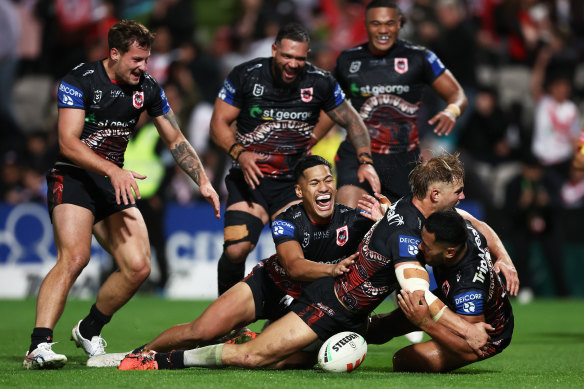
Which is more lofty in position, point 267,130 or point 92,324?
point 267,130

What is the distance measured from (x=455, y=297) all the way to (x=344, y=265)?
81 cm

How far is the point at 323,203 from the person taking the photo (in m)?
7.23

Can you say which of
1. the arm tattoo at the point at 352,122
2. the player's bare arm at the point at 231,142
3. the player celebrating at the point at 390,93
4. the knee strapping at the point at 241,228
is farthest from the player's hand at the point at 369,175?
the knee strapping at the point at 241,228

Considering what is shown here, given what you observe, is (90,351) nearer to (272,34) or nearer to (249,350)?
(249,350)

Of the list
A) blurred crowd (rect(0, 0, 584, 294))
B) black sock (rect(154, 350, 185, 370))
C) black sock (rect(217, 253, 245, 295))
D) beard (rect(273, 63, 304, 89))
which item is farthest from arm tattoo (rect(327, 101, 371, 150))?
blurred crowd (rect(0, 0, 584, 294))

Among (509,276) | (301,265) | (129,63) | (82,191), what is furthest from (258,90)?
(509,276)

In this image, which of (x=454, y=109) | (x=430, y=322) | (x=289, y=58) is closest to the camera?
(x=430, y=322)

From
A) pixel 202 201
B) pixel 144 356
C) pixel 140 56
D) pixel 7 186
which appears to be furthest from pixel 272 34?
pixel 144 356

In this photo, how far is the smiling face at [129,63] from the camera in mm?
7391

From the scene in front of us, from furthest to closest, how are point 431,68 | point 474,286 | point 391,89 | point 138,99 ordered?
point 431,68
point 391,89
point 138,99
point 474,286

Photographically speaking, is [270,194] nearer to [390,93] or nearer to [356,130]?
[356,130]

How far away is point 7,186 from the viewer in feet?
49.4

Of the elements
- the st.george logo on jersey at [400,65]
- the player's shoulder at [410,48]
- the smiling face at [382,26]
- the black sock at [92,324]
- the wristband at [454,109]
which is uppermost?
the smiling face at [382,26]

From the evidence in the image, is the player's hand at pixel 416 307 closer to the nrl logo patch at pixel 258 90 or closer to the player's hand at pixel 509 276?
the player's hand at pixel 509 276
